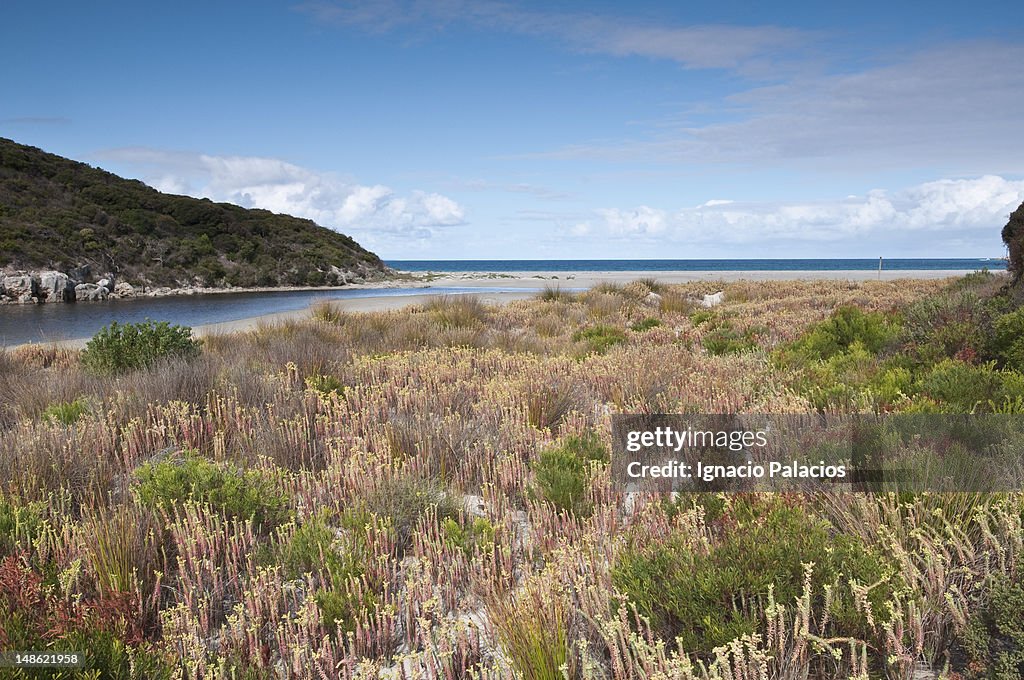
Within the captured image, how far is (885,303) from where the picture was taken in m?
14.8

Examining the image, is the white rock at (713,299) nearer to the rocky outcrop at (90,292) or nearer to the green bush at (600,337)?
the green bush at (600,337)

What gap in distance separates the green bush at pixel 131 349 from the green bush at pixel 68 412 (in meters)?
2.01

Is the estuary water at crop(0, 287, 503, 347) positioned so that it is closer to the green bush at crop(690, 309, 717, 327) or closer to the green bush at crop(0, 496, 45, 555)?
the green bush at crop(690, 309, 717, 327)

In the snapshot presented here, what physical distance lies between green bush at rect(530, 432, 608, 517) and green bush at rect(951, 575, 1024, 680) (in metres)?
1.90

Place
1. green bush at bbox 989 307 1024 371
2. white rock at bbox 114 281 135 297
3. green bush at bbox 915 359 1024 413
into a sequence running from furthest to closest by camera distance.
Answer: white rock at bbox 114 281 135 297
green bush at bbox 989 307 1024 371
green bush at bbox 915 359 1024 413

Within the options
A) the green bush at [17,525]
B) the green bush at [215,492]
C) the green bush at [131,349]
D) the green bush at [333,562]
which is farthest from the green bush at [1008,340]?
the green bush at [131,349]

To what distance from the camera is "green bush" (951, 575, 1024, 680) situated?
2.20 metres

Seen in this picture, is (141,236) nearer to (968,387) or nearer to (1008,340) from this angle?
(1008,340)

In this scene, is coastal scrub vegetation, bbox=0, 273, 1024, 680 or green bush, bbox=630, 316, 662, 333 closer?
coastal scrub vegetation, bbox=0, 273, 1024, 680

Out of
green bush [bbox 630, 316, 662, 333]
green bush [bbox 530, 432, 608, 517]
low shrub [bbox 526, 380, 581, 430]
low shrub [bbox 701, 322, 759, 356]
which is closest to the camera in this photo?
green bush [bbox 530, 432, 608, 517]

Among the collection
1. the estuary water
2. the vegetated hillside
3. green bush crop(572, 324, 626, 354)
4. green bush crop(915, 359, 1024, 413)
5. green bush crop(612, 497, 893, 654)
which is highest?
the vegetated hillside

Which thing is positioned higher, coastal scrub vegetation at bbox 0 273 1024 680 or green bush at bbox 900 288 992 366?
green bush at bbox 900 288 992 366

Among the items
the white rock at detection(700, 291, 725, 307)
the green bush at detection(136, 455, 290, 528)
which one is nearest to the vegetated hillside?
the white rock at detection(700, 291, 725, 307)

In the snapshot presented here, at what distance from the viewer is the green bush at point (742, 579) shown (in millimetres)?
2479
